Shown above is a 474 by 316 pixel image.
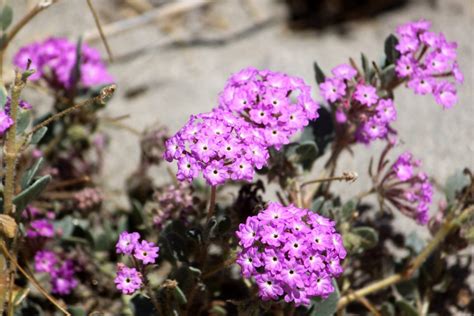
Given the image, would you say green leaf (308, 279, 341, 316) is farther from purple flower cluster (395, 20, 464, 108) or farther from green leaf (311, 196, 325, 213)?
purple flower cluster (395, 20, 464, 108)

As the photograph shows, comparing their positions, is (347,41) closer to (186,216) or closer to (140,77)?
(140,77)

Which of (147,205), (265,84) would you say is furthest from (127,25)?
(265,84)

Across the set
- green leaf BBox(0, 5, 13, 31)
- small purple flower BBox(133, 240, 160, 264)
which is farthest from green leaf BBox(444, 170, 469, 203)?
green leaf BBox(0, 5, 13, 31)

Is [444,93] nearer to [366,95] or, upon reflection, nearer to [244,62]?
[366,95]

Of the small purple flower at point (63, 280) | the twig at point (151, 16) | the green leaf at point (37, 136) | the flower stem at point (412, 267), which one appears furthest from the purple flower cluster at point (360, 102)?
the twig at point (151, 16)

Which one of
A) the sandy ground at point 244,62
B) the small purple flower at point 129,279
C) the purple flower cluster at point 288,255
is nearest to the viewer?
the purple flower cluster at point 288,255

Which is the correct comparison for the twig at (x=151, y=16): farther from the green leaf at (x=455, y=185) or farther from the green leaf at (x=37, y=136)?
the green leaf at (x=455, y=185)

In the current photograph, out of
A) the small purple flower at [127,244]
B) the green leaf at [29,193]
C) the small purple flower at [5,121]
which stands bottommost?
the small purple flower at [127,244]
